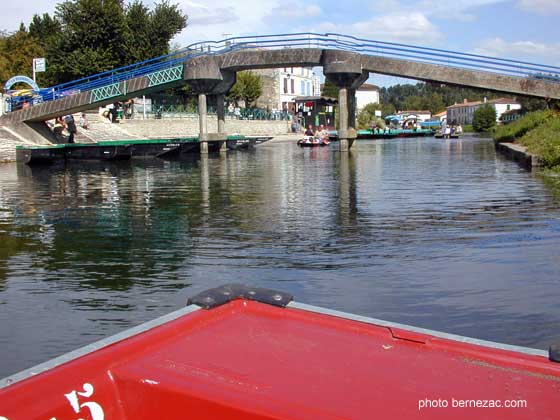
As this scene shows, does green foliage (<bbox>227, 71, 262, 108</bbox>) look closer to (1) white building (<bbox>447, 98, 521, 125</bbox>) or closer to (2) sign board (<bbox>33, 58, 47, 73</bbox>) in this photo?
(2) sign board (<bbox>33, 58, 47, 73</bbox>)

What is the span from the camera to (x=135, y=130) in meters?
52.9

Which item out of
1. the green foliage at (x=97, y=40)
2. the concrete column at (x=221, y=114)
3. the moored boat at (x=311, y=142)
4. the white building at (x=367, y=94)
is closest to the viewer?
the concrete column at (x=221, y=114)

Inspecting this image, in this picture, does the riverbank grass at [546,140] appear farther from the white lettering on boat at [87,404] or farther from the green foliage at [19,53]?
the green foliage at [19,53]

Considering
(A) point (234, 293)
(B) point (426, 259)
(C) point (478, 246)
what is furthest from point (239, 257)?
(A) point (234, 293)

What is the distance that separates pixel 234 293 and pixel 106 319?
2820 mm

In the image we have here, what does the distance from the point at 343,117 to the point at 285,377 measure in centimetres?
3722

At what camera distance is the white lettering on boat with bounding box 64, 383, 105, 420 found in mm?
2738

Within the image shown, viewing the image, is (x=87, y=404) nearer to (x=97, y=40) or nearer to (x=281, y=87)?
(x=97, y=40)

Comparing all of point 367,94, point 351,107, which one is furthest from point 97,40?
point 367,94

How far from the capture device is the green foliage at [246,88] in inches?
3113

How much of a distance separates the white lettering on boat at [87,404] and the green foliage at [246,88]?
251ft

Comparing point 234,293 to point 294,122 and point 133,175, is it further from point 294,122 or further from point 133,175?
point 294,122

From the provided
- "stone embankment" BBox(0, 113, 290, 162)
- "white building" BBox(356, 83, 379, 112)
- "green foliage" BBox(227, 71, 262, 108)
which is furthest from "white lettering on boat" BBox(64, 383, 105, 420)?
"white building" BBox(356, 83, 379, 112)

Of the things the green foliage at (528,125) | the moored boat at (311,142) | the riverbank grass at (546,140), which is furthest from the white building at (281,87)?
the riverbank grass at (546,140)
